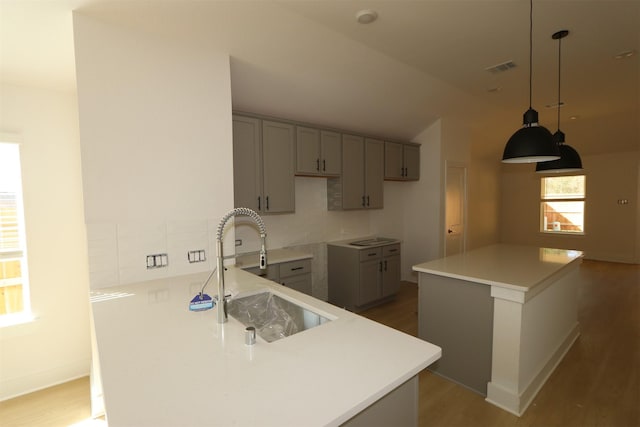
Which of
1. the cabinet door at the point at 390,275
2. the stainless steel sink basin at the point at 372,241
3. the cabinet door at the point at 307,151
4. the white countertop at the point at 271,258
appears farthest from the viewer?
the stainless steel sink basin at the point at 372,241

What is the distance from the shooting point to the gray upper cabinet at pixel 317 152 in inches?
142

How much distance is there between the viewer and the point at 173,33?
2.16m

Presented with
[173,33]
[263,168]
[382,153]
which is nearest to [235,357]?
[173,33]

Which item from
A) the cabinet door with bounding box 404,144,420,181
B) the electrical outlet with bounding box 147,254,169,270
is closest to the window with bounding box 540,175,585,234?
the cabinet door with bounding box 404,144,420,181

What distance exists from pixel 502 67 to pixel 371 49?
1605mm

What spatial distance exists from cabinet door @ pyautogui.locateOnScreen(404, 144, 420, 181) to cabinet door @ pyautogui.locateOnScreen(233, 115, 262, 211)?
2.62 m

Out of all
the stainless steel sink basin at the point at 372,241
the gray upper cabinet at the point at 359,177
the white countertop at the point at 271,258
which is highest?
the gray upper cabinet at the point at 359,177

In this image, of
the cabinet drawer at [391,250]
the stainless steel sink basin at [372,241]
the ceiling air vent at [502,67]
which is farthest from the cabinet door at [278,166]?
the ceiling air vent at [502,67]

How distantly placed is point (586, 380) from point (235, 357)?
9.79ft

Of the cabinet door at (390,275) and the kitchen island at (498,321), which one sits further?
the cabinet door at (390,275)

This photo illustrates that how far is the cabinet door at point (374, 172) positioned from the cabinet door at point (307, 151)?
903 mm

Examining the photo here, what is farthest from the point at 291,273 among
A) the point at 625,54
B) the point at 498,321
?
the point at 625,54

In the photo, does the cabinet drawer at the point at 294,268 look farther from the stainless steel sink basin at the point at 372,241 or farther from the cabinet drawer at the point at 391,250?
the cabinet drawer at the point at 391,250

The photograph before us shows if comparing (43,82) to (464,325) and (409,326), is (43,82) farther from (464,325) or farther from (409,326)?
(409,326)
